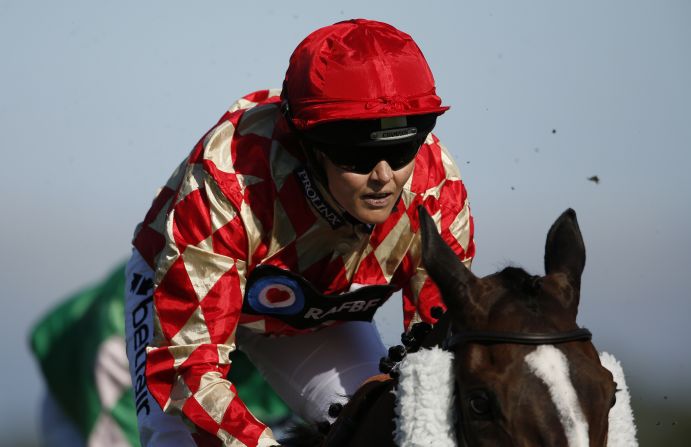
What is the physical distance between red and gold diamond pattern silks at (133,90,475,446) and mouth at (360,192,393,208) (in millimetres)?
222

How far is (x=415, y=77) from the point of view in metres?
3.52

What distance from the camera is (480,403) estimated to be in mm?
2639

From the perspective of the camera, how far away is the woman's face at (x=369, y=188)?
3529mm

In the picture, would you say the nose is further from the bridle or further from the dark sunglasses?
the bridle

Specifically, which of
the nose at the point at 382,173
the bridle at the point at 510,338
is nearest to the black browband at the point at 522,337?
the bridle at the point at 510,338

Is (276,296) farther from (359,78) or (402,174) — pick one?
(359,78)

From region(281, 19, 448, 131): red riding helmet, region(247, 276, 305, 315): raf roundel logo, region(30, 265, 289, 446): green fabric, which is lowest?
region(30, 265, 289, 446): green fabric

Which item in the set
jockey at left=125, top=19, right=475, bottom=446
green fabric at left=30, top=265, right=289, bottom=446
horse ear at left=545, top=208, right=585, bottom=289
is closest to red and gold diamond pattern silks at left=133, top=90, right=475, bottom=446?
jockey at left=125, top=19, right=475, bottom=446

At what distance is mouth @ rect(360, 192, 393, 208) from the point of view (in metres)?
3.57

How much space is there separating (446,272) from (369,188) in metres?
0.77

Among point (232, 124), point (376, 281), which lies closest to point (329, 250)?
point (376, 281)

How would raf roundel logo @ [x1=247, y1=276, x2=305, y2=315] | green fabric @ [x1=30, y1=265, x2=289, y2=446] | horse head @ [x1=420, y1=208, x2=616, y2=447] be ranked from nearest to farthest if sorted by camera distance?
horse head @ [x1=420, y1=208, x2=616, y2=447]
raf roundel logo @ [x1=247, y1=276, x2=305, y2=315]
green fabric @ [x1=30, y1=265, x2=289, y2=446]

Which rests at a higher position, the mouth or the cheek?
the cheek

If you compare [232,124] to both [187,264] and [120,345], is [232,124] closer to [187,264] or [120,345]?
[187,264]
